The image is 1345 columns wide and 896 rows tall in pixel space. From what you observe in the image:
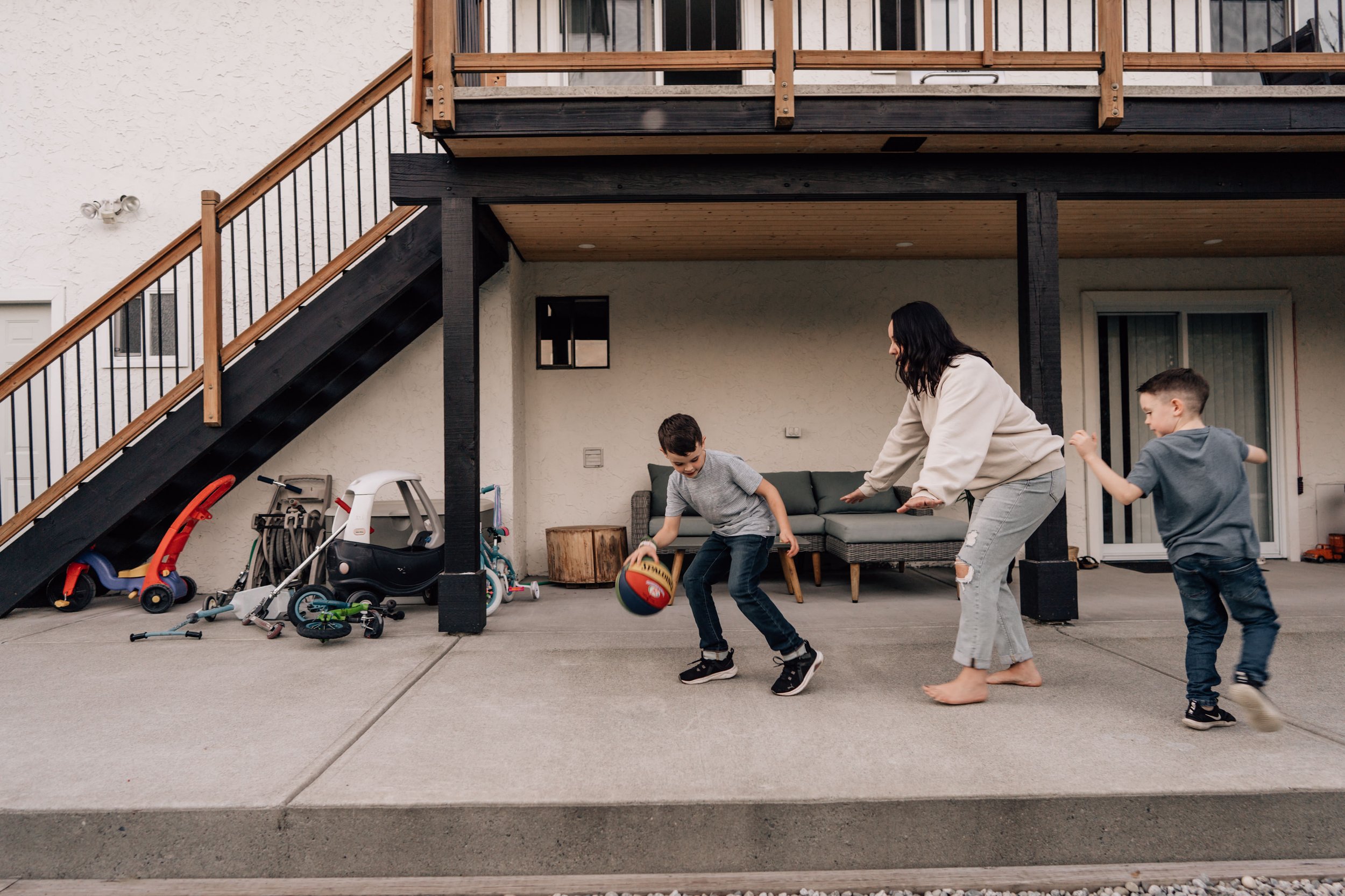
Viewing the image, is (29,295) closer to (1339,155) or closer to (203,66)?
(203,66)

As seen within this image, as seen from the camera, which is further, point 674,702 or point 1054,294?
point 1054,294

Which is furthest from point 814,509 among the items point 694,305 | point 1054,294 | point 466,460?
point 466,460

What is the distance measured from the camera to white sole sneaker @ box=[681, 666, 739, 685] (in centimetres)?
353

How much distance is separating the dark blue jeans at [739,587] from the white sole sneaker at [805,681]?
10 cm

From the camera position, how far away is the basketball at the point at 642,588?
330 centimetres

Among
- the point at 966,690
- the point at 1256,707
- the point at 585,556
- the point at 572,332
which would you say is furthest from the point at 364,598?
the point at 1256,707

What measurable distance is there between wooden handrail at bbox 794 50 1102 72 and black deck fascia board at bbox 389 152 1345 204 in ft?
1.67

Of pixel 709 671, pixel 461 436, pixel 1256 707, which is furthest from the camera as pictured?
pixel 461 436

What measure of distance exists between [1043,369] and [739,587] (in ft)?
8.57

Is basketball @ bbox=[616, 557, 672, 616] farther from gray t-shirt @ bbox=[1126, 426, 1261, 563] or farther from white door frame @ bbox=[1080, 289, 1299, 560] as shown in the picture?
white door frame @ bbox=[1080, 289, 1299, 560]

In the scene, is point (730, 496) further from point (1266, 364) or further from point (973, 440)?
point (1266, 364)

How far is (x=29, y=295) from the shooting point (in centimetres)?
650

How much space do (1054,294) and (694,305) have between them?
3306 mm

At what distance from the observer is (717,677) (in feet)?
11.7
